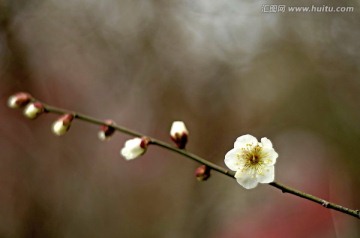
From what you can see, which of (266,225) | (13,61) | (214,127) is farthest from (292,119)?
(13,61)

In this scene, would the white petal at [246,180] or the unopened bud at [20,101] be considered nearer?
the white petal at [246,180]

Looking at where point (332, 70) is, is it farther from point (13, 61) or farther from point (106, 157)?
point (13, 61)

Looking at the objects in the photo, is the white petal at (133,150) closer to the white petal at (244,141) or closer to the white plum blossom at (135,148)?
the white plum blossom at (135,148)

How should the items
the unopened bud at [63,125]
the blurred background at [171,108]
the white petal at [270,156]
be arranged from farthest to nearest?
the blurred background at [171,108] < the unopened bud at [63,125] < the white petal at [270,156]

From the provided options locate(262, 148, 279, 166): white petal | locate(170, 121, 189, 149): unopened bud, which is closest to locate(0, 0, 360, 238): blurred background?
locate(262, 148, 279, 166): white petal

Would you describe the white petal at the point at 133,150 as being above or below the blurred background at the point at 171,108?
below

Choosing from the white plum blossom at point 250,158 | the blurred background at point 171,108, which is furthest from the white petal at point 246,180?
the blurred background at point 171,108

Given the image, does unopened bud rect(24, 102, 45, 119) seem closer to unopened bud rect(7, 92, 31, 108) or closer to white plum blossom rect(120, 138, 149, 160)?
unopened bud rect(7, 92, 31, 108)

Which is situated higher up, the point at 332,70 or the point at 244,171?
the point at 332,70
